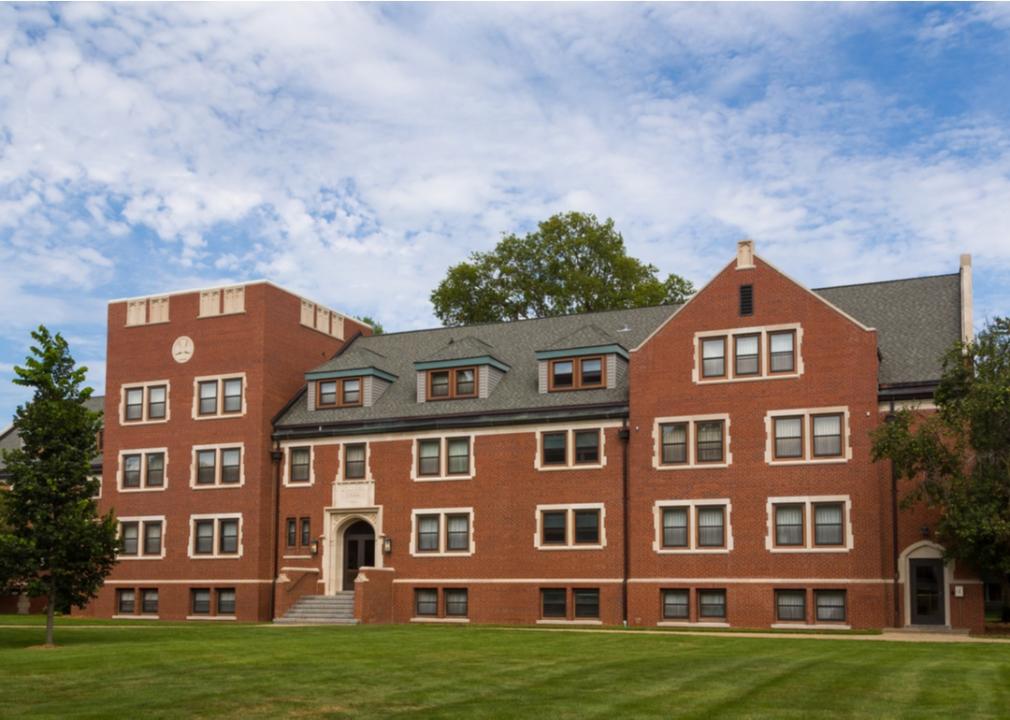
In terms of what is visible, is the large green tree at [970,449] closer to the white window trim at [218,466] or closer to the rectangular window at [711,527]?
the rectangular window at [711,527]

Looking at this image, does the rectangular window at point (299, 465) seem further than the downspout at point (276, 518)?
Yes

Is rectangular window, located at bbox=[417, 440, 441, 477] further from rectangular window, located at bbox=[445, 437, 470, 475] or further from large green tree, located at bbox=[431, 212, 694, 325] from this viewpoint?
large green tree, located at bbox=[431, 212, 694, 325]

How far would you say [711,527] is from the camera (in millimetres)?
41438

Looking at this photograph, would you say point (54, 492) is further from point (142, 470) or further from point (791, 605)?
point (791, 605)

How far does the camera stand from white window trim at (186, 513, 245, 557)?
162 feet

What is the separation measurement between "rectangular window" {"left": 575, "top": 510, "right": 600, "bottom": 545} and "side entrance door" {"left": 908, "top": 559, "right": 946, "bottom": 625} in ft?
35.9

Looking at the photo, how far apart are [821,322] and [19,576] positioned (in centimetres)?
2625

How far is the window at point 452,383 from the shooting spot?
47.7 meters

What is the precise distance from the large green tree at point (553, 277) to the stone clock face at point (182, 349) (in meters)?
22.7

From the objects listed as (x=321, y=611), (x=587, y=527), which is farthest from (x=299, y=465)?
(x=587, y=527)

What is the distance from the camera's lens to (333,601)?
4641 cm

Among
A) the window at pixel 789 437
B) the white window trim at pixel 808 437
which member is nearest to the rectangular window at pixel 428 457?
the white window trim at pixel 808 437

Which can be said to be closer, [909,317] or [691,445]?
[691,445]

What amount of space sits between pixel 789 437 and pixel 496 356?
13.9m
